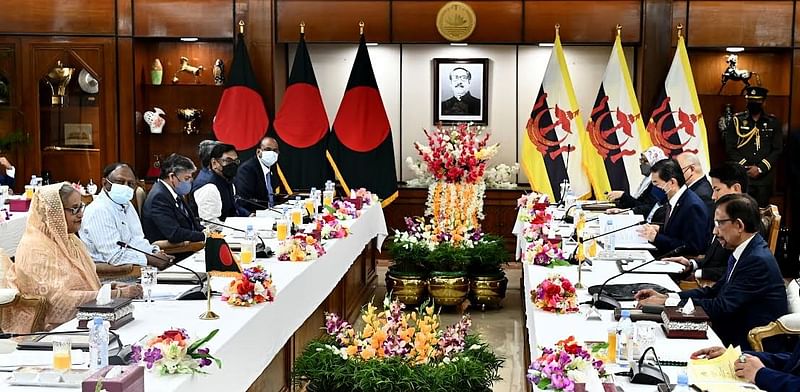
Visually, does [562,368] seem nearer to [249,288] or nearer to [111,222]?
[249,288]

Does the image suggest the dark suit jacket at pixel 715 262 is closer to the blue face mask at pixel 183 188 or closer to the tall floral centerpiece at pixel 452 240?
the tall floral centerpiece at pixel 452 240

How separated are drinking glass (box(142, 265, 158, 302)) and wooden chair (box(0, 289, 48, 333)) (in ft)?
1.31

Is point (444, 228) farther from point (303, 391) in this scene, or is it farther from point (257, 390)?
point (257, 390)

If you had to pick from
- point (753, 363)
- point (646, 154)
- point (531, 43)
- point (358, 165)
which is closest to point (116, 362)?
point (753, 363)

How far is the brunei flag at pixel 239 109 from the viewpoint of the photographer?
31.4 ft

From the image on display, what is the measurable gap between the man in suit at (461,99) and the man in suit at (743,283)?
580 cm

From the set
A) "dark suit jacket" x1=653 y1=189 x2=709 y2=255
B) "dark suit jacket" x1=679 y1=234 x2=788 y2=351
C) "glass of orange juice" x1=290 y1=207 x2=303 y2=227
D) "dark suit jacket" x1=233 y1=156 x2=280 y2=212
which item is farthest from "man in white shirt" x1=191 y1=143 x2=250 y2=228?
"dark suit jacket" x1=679 y1=234 x2=788 y2=351

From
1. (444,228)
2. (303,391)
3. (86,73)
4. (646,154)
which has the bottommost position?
(303,391)

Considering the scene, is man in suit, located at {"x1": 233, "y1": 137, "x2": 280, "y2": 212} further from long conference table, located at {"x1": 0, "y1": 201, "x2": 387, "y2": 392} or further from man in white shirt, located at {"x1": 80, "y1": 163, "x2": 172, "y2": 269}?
man in white shirt, located at {"x1": 80, "y1": 163, "x2": 172, "y2": 269}

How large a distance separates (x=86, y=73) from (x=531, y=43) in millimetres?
4102

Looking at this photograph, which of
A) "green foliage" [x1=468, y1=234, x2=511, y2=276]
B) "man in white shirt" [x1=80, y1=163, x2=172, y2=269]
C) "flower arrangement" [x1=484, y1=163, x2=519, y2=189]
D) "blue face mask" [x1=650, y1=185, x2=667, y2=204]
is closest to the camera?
"man in white shirt" [x1=80, y1=163, x2=172, y2=269]

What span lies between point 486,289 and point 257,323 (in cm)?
381

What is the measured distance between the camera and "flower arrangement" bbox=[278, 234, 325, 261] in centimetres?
562

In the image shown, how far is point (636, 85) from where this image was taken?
9969 millimetres
